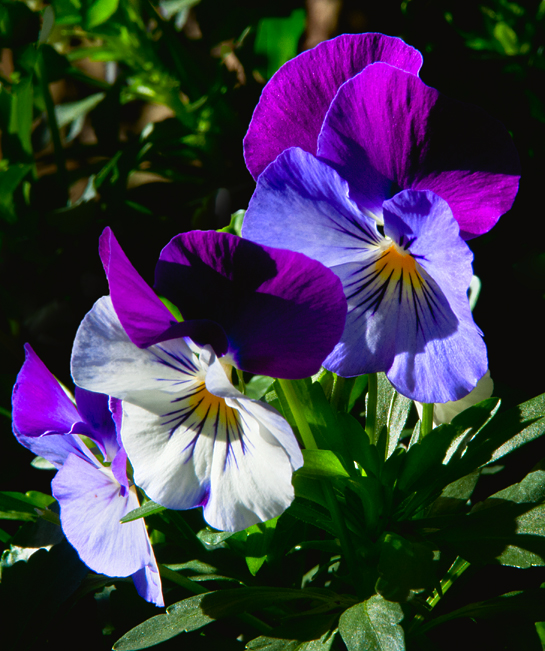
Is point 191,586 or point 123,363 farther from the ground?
point 123,363

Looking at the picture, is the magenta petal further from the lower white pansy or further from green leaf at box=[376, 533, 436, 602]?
green leaf at box=[376, 533, 436, 602]

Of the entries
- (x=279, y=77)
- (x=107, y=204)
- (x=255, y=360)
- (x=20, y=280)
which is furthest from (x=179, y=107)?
(x=255, y=360)

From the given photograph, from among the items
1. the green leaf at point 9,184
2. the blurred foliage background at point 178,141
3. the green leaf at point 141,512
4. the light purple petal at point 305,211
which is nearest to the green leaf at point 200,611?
the green leaf at point 141,512

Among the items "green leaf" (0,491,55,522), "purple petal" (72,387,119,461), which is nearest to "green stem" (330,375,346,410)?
"purple petal" (72,387,119,461)

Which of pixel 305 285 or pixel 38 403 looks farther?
pixel 38 403

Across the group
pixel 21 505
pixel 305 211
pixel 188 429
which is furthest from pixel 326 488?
pixel 21 505

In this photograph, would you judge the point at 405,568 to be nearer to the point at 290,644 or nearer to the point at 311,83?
the point at 290,644
